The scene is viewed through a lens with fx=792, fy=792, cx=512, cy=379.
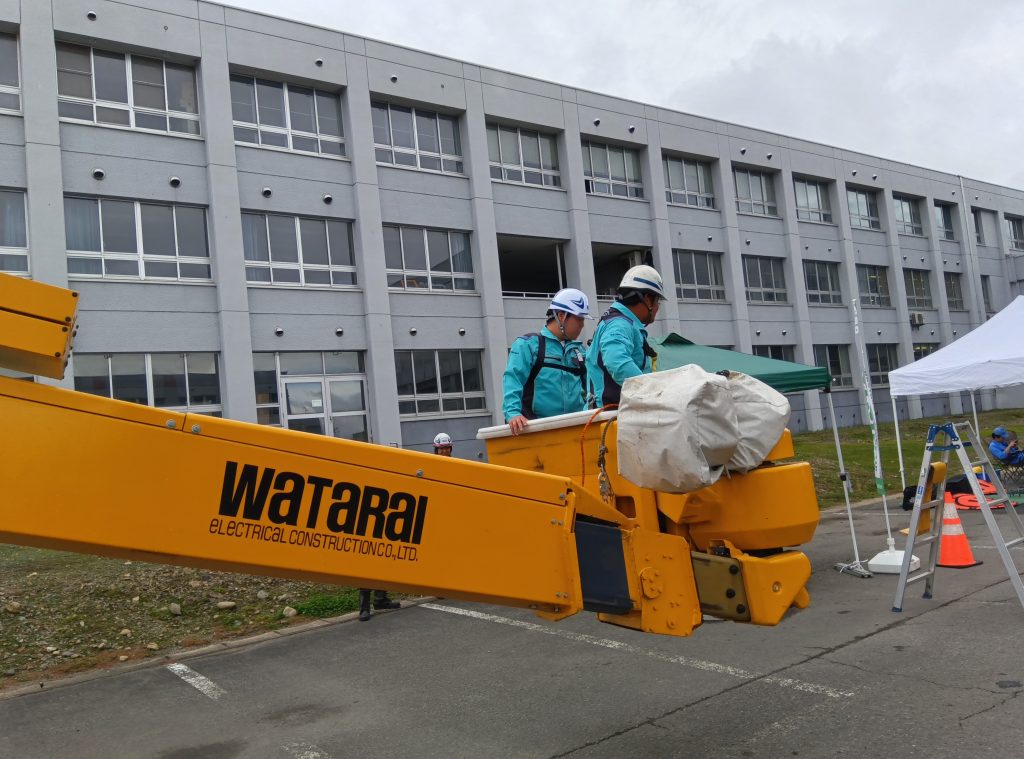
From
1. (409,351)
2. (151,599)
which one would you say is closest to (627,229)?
(409,351)

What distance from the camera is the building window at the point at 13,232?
57.5 ft

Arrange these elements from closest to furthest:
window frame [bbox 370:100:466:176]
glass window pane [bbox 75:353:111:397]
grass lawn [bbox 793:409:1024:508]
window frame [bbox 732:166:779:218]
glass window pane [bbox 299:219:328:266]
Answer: grass lawn [bbox 793:409:1024:508]
glass window pane [bbox 75:353:111:397]
glass window pane [bbox 299:219:328:266]
window frame [bbox 370:100:466:176]
window frame [bbox 732:166:779:218]

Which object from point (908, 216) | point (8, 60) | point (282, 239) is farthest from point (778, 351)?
point (8, 60)

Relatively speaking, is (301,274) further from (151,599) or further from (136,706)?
(136,706)

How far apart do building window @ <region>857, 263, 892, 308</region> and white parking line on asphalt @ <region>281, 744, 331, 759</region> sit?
119 ft

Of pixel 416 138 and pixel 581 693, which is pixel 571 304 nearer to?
pixel 581 693

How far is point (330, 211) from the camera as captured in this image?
71.5 feet

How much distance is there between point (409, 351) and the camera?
896 inches

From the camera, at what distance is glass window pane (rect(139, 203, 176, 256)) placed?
1912 cm

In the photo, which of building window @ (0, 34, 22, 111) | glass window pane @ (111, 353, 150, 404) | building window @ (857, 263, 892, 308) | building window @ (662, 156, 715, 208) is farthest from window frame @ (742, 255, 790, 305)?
building window @ (0, 34, 22, 111)

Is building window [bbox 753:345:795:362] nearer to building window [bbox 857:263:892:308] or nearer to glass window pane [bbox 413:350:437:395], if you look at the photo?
building window [bbox 857:263:892:308]

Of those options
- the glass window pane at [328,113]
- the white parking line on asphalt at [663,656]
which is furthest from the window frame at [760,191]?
the white parking line on asphalt at [663,656]

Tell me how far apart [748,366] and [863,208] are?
31.5m

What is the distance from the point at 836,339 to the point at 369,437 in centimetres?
2264
